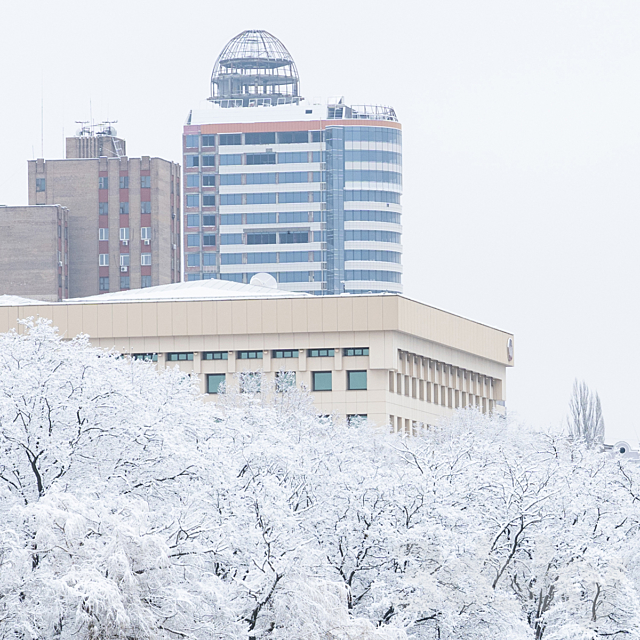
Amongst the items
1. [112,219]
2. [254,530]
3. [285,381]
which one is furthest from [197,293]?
[254,530]

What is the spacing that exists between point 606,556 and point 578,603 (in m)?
1.47

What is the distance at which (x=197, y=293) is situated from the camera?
125 metres

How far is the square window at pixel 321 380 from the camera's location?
114 metres

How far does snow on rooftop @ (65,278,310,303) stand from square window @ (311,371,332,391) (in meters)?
5.91

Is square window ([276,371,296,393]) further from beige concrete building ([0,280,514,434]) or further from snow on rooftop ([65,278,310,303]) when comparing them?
snow on rooftop ([65,278,310,303])

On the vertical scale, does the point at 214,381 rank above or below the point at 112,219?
below

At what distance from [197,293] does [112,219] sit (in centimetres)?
6949

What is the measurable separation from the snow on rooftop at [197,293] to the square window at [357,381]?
7.19 metres

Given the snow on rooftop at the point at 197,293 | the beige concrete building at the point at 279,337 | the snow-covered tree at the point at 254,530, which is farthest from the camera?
the snow on rooftop at the point at 197,293

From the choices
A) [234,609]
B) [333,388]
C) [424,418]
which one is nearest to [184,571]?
[234,609]

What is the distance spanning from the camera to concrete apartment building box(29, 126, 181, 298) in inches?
7559

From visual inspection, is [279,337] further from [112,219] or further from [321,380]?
[112,219]

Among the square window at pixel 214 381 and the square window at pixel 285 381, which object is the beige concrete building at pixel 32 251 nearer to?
the square window at pixel 214 381

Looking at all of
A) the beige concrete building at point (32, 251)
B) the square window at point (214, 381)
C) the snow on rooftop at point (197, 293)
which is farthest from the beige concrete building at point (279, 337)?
the beige concrete building at point (32, 251)
